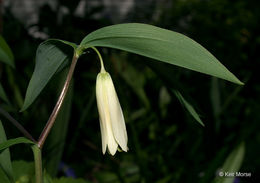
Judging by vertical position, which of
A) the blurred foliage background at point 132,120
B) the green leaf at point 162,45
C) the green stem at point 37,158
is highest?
the green leaf at point 162,45

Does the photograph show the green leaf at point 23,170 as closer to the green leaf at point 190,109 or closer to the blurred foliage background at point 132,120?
the blurred foliage background at point 132,120

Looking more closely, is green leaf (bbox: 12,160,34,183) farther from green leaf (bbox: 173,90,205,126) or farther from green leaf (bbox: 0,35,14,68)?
green leaf (bbox: 173,90,205,126)

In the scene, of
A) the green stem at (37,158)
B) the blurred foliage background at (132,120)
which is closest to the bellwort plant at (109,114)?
the green stem at (37,158)

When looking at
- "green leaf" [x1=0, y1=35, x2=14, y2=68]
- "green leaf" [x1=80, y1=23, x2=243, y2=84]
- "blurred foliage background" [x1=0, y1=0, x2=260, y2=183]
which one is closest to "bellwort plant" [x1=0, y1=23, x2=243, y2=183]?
"green leaf" [x1=80, y1=23, x2=243, y2=84]

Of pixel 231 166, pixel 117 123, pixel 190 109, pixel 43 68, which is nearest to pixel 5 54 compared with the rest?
pixel 43 68

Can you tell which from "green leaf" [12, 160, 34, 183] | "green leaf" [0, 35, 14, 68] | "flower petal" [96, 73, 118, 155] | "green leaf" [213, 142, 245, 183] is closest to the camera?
"flower petal" [96, 73, 118, 155]

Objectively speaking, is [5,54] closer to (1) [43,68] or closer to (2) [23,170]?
(1) [43,68]

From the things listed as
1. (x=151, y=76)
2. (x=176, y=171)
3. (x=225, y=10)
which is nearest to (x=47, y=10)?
(x=151, y=76)
